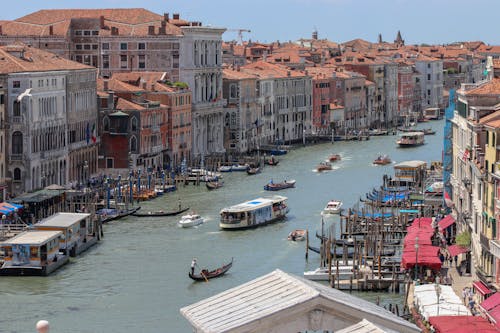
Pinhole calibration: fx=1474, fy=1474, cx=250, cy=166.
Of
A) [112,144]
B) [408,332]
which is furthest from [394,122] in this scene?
[408,332]

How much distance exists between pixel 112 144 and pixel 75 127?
253cm

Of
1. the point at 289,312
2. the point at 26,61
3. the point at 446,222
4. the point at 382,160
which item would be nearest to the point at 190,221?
the point at 446,222

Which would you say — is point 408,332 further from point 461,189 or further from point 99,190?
point 99,190

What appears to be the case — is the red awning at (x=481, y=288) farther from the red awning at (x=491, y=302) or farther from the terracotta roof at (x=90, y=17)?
the terracotta roof at (x=90, y=17)

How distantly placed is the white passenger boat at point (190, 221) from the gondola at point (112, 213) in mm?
1845

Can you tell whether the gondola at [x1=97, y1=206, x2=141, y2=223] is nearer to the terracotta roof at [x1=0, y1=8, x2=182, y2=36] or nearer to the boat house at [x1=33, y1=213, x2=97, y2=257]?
the boat house at [x1=33, y1=213, x2=97, y2=257]

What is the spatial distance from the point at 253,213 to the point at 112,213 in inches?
133

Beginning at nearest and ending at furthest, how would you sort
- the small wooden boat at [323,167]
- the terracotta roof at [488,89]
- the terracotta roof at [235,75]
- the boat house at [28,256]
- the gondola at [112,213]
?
the terracotta roof at [488,89]
the boat house at [28,256]
the gondola at [112,213]
the small wooden boat at [323,167]
the terracotta roof at [235,75]

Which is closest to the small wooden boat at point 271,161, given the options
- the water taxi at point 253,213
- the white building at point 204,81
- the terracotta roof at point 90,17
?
the white building at point 204,81

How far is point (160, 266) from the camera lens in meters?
25.2

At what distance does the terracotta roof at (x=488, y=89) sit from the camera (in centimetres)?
2434

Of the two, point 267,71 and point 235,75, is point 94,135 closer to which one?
point 235,75

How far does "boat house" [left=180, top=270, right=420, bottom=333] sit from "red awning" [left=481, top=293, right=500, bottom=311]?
7678mm

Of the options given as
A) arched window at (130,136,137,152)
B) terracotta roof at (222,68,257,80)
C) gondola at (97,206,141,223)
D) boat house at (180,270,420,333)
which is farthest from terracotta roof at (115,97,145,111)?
boat house at (180,270,420,333)
